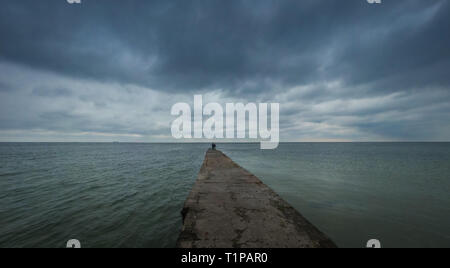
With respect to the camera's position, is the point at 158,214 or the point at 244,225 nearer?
the point at 244,225

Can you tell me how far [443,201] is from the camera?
8.31 metres

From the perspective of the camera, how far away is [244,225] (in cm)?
380

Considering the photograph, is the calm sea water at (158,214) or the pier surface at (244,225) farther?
the calm sea water at (158,214)

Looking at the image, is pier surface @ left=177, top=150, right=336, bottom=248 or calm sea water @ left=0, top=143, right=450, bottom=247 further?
calm sea water @ left=0, top=143, right=450, bottom=247

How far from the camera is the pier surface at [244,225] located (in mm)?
3107

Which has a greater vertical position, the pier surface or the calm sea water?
the pier surface

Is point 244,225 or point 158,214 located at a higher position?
point 244,225

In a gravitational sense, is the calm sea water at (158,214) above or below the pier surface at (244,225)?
below

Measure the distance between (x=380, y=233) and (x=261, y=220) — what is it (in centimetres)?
474

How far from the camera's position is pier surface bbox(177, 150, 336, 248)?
3.11 metres

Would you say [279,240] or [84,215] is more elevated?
[279,240]
